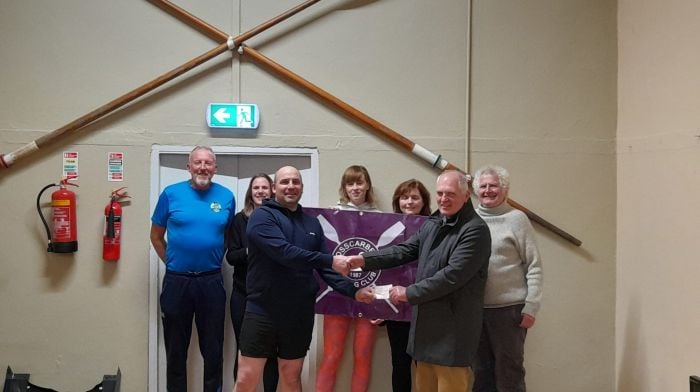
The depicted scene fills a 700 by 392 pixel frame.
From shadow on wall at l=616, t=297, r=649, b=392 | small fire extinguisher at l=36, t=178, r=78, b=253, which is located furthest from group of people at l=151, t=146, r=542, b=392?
shadow on wall at l=616, t=297, r=649, b=392

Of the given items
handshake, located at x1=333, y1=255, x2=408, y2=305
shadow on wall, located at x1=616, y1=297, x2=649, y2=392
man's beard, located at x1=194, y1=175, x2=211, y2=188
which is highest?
man's beard, located at x1=194, y1=175, x2=211, y2=188

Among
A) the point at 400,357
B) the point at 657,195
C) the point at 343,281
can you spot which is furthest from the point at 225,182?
the point at 657,195

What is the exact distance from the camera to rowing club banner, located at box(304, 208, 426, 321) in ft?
11.0

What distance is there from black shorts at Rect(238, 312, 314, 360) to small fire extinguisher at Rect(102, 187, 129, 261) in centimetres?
119

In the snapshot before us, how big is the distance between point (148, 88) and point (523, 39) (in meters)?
2.39

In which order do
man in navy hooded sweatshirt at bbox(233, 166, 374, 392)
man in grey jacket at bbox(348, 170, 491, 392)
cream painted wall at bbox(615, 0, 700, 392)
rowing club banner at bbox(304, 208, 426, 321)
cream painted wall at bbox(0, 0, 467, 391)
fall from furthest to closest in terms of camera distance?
cream painted wall at bbox(0, 0, 467, 391)
rowing club banner at bbox(304, 208, 426, 321)
cream painted wall at bbox(615, 0, 700, 392)
man in navy hooded sweatshirt at bbox(233, 166, 374, 392)
man in grey jacket at bbox(348, 170, 491, 392)

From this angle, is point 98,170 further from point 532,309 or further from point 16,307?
point 532,309

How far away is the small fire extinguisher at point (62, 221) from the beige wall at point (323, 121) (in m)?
0.10

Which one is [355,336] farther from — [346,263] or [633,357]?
[633,357]

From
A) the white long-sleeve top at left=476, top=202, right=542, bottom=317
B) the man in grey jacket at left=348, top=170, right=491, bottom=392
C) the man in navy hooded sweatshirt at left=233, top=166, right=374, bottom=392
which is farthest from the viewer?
the white long-sleeve top at left=476, top=202, right=542, bottom=317

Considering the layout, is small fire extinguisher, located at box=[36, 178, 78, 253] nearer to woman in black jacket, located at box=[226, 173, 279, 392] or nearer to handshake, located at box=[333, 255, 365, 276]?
woman in black jacket, located at box=[226, 173, 279, 392]

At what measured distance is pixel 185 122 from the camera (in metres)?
3.59

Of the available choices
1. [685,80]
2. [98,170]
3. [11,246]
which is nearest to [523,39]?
[685,80]

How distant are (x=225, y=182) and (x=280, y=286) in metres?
1.16
